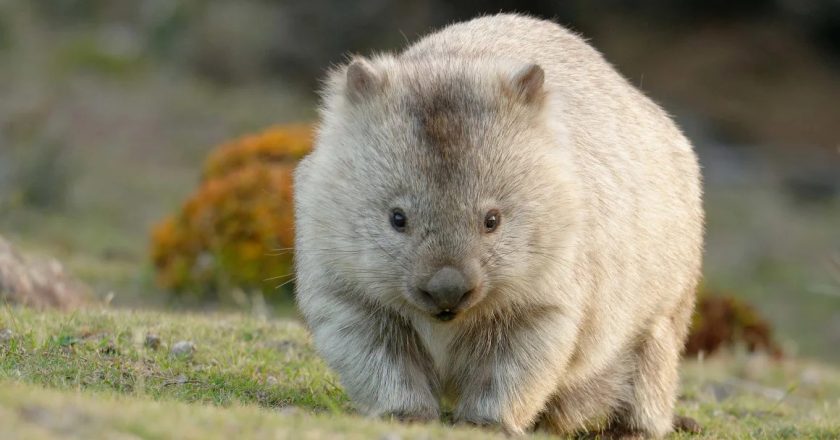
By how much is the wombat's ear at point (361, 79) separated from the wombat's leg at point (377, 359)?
0.90 metres

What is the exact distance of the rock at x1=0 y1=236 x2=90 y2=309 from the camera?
853cm

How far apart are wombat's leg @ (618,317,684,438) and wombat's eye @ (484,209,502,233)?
1.74m

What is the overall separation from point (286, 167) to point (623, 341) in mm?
6530

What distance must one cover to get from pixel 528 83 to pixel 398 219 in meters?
0.90

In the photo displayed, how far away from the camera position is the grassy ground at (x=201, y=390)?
13.4 feet

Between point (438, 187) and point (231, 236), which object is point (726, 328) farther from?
point (438, 187)

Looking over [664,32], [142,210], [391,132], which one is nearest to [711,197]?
[664,32]

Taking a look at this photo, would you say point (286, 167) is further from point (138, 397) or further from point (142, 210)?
point (138, 397)

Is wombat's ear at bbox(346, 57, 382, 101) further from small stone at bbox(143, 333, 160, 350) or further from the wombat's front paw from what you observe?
the wombat's front paw

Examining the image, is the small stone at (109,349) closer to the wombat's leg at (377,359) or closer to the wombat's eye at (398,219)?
the wombat's leg at (377,359)

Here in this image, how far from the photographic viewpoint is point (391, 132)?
5359 mm

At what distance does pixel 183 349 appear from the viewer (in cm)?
664

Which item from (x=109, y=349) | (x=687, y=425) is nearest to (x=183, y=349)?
(x=109, y=349)

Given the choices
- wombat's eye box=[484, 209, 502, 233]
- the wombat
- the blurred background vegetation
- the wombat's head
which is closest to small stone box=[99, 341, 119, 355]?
the wombat
